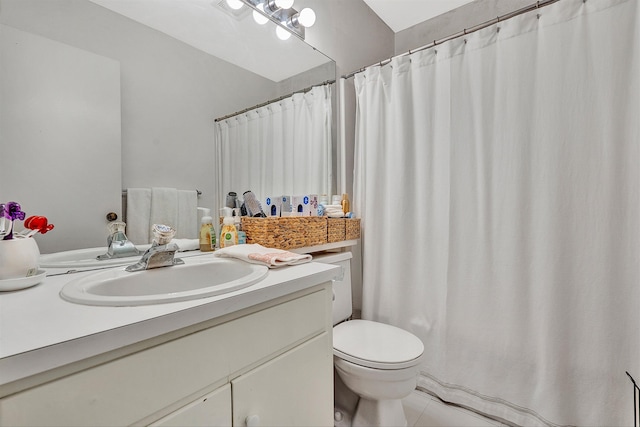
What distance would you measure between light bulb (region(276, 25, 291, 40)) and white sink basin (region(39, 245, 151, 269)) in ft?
3.99

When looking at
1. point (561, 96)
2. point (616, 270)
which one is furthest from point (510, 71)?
point (616, 270)

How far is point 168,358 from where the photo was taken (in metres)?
0.54

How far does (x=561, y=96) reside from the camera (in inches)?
49.7

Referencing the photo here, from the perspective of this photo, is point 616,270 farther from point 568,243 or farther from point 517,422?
point 517,422

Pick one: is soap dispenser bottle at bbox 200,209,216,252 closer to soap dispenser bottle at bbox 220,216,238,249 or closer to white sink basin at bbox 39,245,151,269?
soap dispenser bottle at bbox 220,216,238,249

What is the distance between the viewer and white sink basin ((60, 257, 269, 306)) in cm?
59

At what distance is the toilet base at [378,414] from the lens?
49.3 inches

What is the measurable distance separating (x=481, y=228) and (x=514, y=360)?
0.64 m

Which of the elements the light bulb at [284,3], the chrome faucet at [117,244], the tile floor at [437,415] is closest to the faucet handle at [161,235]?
the chrome faucet at [117,244]

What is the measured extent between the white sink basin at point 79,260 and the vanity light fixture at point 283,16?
3.81ft

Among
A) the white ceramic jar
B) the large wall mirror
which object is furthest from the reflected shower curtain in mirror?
the white ceramic jar

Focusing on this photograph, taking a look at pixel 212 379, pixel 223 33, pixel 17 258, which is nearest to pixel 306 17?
pixel 223 33

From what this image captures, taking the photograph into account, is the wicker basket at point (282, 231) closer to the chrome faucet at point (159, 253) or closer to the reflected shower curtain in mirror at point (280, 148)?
the reflected shower curtain in mirror at point (280, 148)

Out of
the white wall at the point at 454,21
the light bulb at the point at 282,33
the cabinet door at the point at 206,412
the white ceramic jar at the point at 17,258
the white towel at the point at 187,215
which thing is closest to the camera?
the cabinet door at the point at 206,412
